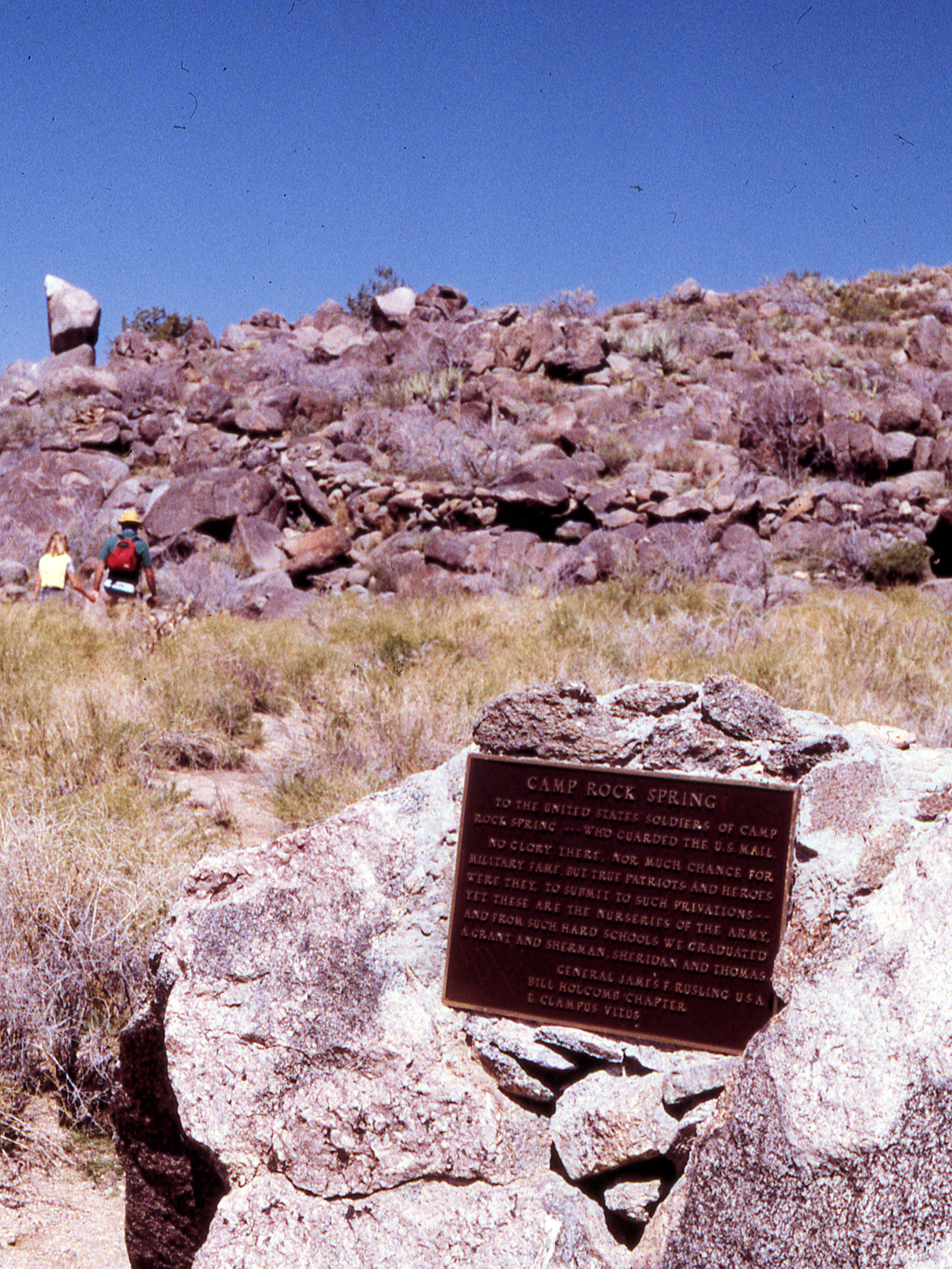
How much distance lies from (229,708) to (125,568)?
4.87 m

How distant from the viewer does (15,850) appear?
4.06m

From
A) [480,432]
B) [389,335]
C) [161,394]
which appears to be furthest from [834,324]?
[161,394]

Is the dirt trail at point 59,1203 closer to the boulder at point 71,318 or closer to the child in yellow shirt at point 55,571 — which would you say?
the child in yellow shirt at point 55,571

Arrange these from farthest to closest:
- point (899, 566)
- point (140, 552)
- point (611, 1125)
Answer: point (899, 566) < point (140, 552) < point (611, 1125)

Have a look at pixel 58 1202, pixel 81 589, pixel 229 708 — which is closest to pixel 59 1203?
pixel 58 1202

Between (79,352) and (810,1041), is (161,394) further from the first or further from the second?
(810,1041)

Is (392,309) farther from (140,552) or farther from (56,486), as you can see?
(140,552)

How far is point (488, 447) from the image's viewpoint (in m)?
19.6

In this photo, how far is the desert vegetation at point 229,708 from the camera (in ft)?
12.5

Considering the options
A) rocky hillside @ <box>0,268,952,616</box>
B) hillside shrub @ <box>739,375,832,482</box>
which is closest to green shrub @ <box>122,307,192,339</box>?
rocky hillside @ <box>0,268,952,616</box>

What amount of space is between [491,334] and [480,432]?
23.6ft

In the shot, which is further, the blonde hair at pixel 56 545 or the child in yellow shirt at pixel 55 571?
the blonde hair at pixel 56 545

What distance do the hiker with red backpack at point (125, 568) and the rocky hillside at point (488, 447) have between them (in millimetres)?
2790

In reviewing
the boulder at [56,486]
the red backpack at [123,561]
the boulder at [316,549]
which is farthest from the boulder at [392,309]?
the red backpack at [123,561]
